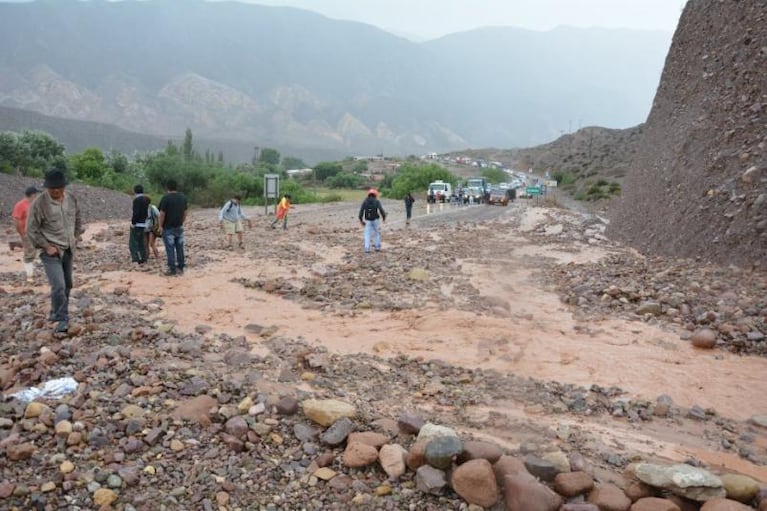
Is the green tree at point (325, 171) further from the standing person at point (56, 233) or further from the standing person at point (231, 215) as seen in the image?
the standing person at point (56, 233)

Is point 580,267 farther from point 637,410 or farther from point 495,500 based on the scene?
point 495,500

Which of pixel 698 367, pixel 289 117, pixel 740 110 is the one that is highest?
pixel 289 117

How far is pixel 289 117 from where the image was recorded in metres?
175

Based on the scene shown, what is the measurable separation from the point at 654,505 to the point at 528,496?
2.41 feet

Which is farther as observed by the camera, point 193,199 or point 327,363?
point 193,199

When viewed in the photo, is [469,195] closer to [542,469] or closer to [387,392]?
[387,392]

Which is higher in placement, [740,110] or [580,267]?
[740,110]

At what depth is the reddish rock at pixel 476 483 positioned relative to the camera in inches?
142

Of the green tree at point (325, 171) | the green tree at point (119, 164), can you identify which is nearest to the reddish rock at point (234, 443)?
the green tree at point (119, 164)

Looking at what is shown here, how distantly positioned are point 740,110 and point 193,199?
31473mm

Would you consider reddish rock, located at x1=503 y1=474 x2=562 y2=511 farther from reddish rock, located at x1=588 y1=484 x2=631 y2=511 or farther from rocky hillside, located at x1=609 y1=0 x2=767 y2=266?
rocky hillside, located at x1=609 y1=0 x2=767 y2=266

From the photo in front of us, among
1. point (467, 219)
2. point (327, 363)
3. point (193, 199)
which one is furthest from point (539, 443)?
point (193, 199)

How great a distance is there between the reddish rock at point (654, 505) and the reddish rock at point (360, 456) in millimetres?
1651

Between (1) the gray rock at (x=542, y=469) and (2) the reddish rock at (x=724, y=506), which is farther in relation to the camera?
(1) the gray rock at (x=542, y=469)
